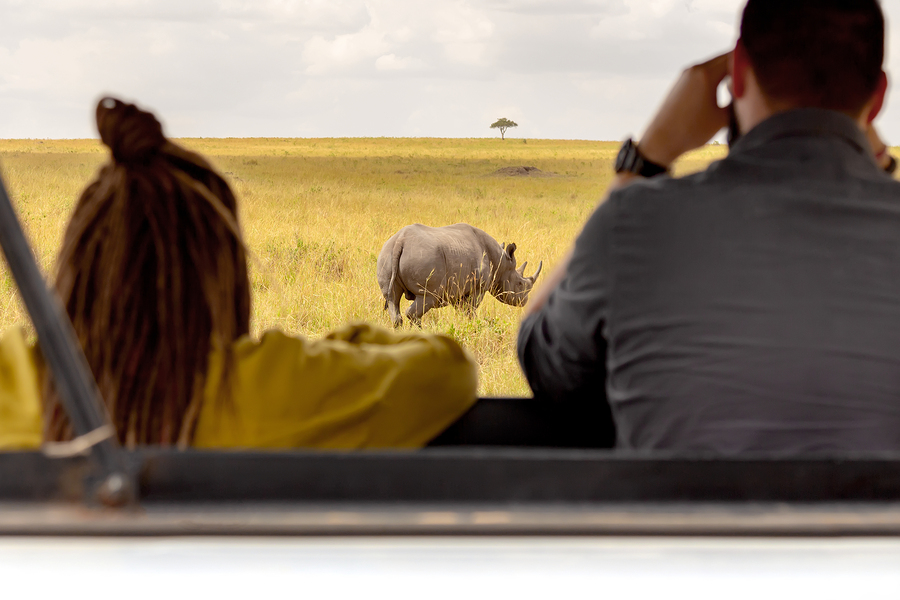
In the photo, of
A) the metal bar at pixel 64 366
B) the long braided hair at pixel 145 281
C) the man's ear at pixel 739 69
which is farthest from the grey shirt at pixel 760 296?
the metal bar at pixel 64 366

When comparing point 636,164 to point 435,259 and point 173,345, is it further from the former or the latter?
point 435,259

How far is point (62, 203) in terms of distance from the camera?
11.1 meters

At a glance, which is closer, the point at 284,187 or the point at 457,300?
the point at 457,300

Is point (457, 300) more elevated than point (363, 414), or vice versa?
point (363, 414)

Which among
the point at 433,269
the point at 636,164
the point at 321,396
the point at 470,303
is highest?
the point at 636,164

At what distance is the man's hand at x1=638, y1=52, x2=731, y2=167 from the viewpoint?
1.59 metres

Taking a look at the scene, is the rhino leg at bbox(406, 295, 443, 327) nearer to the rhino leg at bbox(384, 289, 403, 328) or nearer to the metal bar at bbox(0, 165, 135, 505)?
the rhino leg at bbox(384, 289, 403, 328)

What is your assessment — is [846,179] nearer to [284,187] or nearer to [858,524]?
[858,524]

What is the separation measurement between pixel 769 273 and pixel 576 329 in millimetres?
311

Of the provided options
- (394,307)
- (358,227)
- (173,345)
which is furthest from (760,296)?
(358,227)

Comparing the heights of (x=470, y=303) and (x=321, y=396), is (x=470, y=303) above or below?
below

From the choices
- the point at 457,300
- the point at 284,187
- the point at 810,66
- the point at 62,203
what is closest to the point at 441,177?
the point at 284,187

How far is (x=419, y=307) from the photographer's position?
671 centimetres

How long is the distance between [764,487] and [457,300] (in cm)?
600
